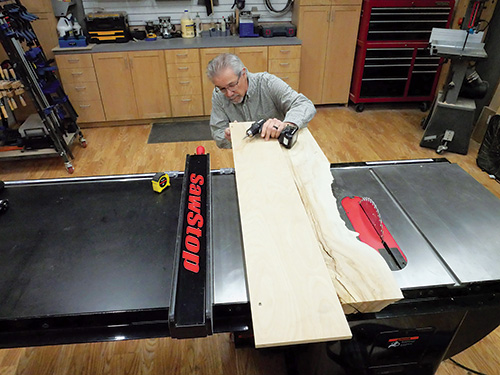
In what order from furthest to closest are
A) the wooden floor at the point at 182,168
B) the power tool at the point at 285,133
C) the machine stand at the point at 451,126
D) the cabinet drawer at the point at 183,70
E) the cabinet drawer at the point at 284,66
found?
the cabinet drawer at the point at 284,66
the cabinet drawer at the point at 183,70
the machine stand at the point at 451,126
the wooden floor at the point at 182,168
the power tool at the point at 285,133

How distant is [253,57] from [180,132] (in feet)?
3.94

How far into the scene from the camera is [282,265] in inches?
36.6

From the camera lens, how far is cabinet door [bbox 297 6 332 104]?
3.96 meters

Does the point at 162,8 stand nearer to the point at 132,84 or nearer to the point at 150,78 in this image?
the point at 150,78

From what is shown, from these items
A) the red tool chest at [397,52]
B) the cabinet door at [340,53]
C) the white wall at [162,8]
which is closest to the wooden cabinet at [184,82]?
the white wall at [162,8]

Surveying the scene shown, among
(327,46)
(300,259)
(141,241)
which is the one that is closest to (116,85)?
(327,46)

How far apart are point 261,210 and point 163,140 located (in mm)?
2858

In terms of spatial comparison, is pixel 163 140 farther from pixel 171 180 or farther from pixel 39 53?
pixel 171 180

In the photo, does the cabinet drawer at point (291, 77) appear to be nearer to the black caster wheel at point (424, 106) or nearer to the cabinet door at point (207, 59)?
the cabinet door at point (207, 59)

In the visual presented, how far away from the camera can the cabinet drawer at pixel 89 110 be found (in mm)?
3871

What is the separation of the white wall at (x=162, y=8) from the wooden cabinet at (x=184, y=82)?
28.5 inches

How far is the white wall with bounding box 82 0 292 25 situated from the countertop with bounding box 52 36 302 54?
0.35 meters

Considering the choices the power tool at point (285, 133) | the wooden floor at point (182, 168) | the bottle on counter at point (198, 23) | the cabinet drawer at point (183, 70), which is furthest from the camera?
the bottle on counter at point (198, 23)

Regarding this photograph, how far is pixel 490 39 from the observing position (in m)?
3.67
